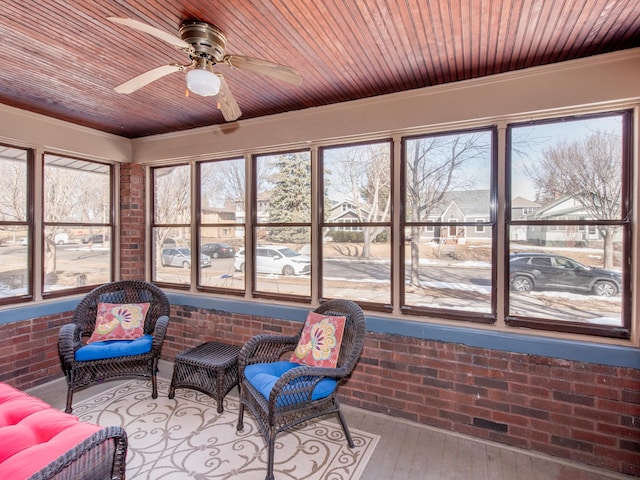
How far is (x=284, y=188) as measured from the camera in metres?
3.51

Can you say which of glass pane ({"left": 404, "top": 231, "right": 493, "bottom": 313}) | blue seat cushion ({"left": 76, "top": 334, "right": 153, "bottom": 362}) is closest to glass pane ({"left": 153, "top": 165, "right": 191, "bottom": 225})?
blue seat cushion ({"left": 76, "top": 334, "right": 153, "bottom": 362})

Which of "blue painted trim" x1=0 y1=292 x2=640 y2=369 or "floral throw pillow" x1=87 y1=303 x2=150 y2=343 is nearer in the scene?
"blue painted trim" x1=0 y1=292 x2=640 y2=369

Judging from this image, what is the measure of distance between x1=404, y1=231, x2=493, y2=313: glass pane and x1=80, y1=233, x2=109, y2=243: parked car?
3.60 meters

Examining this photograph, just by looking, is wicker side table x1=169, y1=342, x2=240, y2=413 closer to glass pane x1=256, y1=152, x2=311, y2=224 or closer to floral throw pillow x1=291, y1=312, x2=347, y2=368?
floral throw pillow x1=291, y1=312, x2=347, y2=368

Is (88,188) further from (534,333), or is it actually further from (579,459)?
(579,459)

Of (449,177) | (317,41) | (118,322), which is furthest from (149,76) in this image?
(118,322)

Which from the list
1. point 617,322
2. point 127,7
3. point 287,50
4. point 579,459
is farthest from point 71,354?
point 617,322

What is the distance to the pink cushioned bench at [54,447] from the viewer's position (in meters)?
1.34

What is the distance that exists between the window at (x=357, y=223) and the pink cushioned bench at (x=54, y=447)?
2.06 m

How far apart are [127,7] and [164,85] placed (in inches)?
37.2

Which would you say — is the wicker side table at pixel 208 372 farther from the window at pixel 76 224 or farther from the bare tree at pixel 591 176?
the bare tree at pixel 591 176

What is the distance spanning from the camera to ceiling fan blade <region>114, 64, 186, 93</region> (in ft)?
5.98

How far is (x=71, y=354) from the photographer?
284 centimetres

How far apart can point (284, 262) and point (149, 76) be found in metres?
Result: 2.08
